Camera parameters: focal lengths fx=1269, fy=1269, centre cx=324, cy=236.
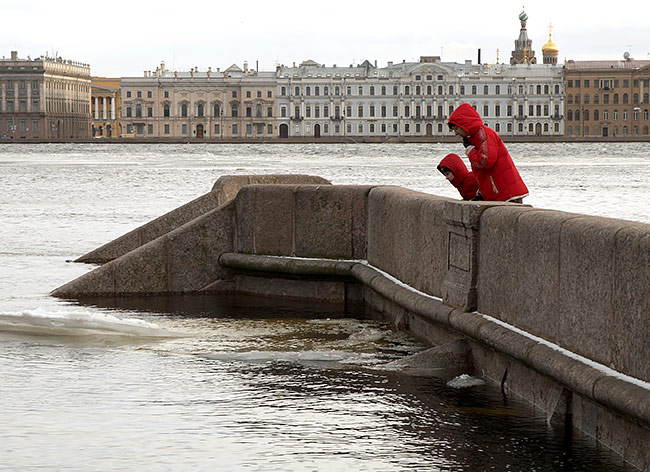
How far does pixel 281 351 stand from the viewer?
7.59 metres

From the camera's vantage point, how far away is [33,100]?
160875mm

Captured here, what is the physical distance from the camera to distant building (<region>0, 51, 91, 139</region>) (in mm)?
160500

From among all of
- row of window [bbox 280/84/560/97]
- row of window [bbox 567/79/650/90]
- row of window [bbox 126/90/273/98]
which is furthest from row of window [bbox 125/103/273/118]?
row of window [bbox 567/79/650/90]

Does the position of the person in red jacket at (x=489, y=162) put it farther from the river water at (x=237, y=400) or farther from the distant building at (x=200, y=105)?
the distant building at (x=200, y=105)

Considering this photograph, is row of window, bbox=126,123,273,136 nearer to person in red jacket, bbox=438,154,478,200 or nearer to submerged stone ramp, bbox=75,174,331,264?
submerged stone ramp, bbox=75,174,331,264

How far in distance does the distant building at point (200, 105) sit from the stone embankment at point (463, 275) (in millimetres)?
141002

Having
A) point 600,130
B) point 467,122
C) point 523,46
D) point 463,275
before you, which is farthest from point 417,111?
point 463,275

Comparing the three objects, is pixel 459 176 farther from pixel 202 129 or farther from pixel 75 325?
pixel 202 129

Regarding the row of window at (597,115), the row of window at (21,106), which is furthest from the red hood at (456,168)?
the row of window at (21,106)

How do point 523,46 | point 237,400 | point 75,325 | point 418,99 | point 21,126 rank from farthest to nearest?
point 523,46
point 21,126
point 418,99
point 75,325
point 237,400

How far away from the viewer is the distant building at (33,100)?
160 m

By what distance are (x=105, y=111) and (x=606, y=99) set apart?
70.6 meters

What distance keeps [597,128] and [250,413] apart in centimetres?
14869

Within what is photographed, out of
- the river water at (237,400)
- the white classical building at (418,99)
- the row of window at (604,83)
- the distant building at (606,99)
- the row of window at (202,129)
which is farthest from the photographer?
the row of window at (202,129)
